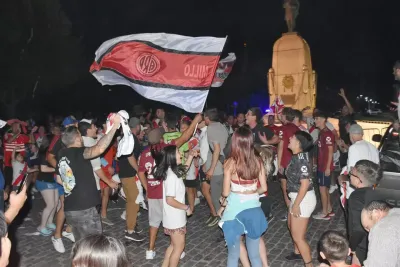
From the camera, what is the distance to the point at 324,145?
8.14m

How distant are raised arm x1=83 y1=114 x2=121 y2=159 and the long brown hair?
1.57 meters

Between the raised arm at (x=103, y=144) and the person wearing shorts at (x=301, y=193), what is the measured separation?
2.51 meters

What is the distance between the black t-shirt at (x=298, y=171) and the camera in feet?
17.4

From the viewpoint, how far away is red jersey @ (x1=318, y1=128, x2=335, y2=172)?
8070mm

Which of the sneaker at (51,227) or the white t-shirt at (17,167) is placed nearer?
the sneaker at (51,227)

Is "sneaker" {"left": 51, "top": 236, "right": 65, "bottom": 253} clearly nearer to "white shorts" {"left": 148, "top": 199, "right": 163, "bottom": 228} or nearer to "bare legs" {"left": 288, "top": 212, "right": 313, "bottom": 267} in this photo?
"white shorts" {"left": 148, "top": 199, "right": 163, "bottom": 228}

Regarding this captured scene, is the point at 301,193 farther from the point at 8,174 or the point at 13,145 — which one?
the point at 13,145

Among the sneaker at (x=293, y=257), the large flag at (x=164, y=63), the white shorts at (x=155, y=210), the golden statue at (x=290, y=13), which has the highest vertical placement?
the golden statue at (x=290, y=13)

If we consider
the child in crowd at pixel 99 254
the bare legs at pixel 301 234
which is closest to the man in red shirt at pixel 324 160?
the bare legs at pixel 301 234

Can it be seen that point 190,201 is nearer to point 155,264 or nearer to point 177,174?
point 155,264

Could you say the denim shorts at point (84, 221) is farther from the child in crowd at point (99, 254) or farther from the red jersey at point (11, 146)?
the red jersey at point (11, 146)

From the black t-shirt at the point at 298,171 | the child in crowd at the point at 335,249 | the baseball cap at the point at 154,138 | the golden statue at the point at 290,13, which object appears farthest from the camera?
the golden statue at the point at 290,13

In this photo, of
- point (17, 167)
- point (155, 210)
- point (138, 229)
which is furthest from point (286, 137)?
point (17, 167)

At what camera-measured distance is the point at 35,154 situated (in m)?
11.8
